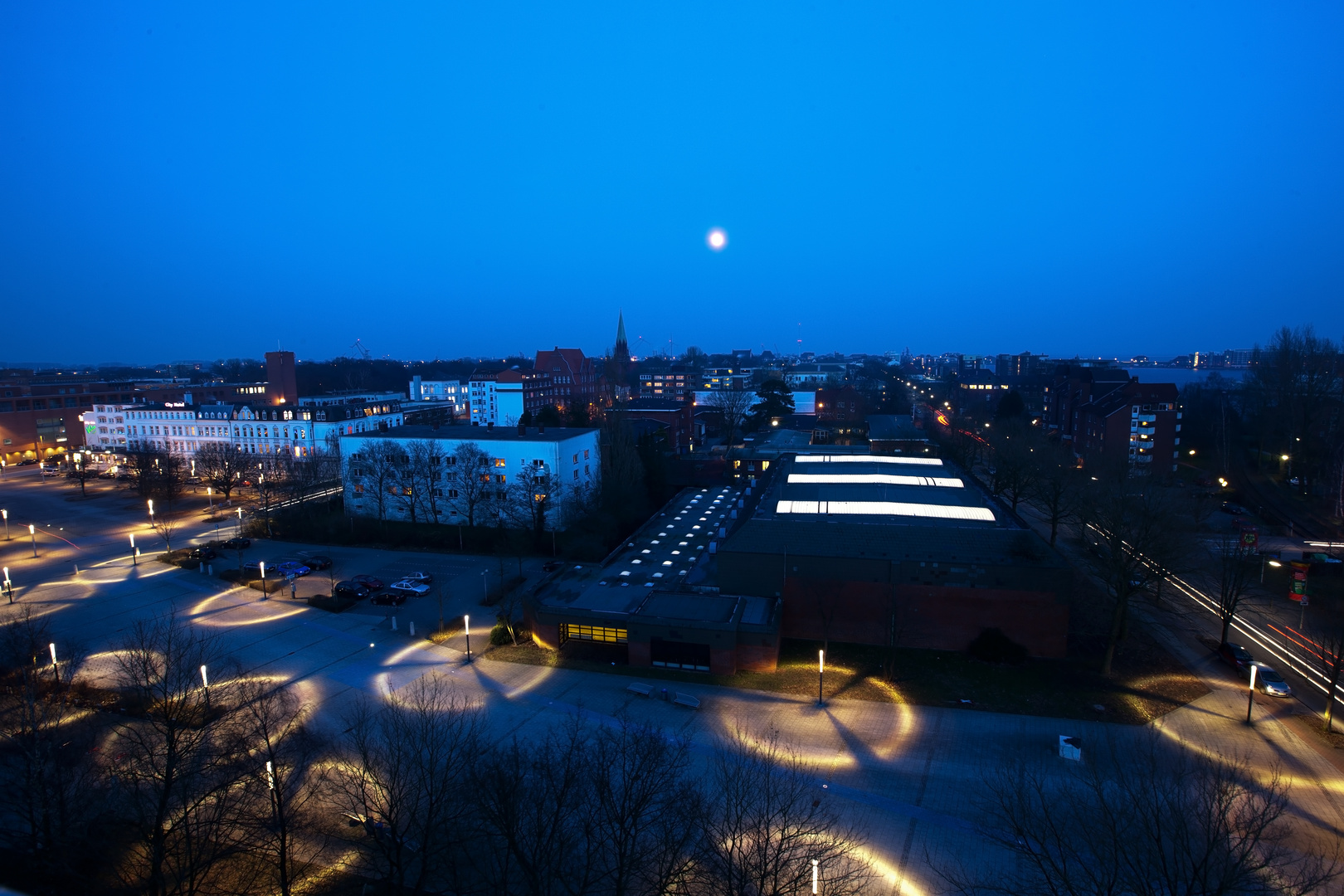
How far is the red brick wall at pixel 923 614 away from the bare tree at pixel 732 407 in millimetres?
36428

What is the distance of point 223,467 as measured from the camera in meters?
45.2

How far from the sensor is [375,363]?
15500 centimetres

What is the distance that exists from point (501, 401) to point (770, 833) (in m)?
68.0

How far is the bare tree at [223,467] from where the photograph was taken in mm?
44812

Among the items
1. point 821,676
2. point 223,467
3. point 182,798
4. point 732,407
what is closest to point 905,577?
point 821,676

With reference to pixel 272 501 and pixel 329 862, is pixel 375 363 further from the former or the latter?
pixel 329 862

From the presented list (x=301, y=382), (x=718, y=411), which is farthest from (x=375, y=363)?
(x=718, y=411)

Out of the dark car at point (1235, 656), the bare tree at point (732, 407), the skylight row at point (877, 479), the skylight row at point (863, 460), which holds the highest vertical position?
the bare tree at point (732, 407)

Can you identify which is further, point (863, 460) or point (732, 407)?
point (732, 407)

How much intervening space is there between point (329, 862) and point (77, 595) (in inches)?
932

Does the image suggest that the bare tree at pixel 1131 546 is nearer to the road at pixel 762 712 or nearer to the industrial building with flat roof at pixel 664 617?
the road at pixel 762 712

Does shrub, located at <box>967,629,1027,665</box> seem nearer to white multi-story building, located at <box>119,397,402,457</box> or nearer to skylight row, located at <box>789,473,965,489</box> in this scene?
skylight row, located at <box>789,473,965,489</box>

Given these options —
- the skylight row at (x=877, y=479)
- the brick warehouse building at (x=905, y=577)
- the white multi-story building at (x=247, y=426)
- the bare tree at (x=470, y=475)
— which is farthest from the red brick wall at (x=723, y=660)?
the white multi-story building at (x=247, y=426)

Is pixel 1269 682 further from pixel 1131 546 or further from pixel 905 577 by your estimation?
pixel 905 577
